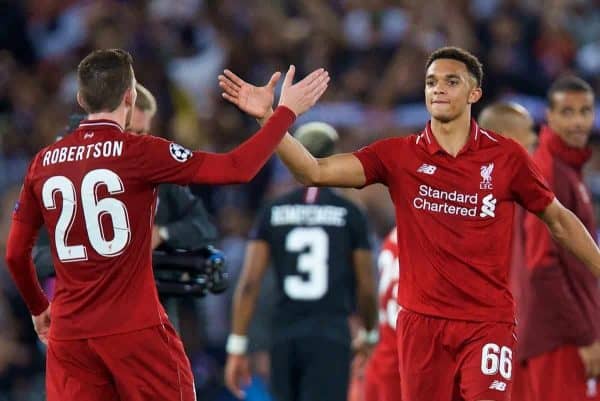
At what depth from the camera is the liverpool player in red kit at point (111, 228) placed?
6199 millimetres

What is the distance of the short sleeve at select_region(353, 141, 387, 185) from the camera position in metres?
6.84

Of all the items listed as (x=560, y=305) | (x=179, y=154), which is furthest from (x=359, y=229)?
(x=179, y=154)

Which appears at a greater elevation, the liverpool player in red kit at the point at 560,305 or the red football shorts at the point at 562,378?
the liverpool player in red kit at the point at 560,305

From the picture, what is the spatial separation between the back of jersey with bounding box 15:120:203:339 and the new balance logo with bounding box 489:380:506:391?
1.59 meters

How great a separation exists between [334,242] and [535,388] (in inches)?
70.1

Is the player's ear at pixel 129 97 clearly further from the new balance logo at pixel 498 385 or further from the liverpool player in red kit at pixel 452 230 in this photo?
the new balance logo at pixel 498 385

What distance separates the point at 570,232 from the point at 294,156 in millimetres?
1442

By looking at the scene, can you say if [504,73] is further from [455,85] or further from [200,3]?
[455,85]

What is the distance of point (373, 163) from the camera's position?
270 inches

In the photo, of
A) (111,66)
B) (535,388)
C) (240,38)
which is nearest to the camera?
(111,66)

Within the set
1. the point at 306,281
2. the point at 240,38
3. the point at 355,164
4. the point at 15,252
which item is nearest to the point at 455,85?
the point at 355,164

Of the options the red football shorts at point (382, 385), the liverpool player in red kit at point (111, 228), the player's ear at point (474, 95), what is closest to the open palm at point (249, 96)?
the liverpool player in red kit at point (111, 228)

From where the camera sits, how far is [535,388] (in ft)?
27.2

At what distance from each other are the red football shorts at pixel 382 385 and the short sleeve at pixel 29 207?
329 centimetres
